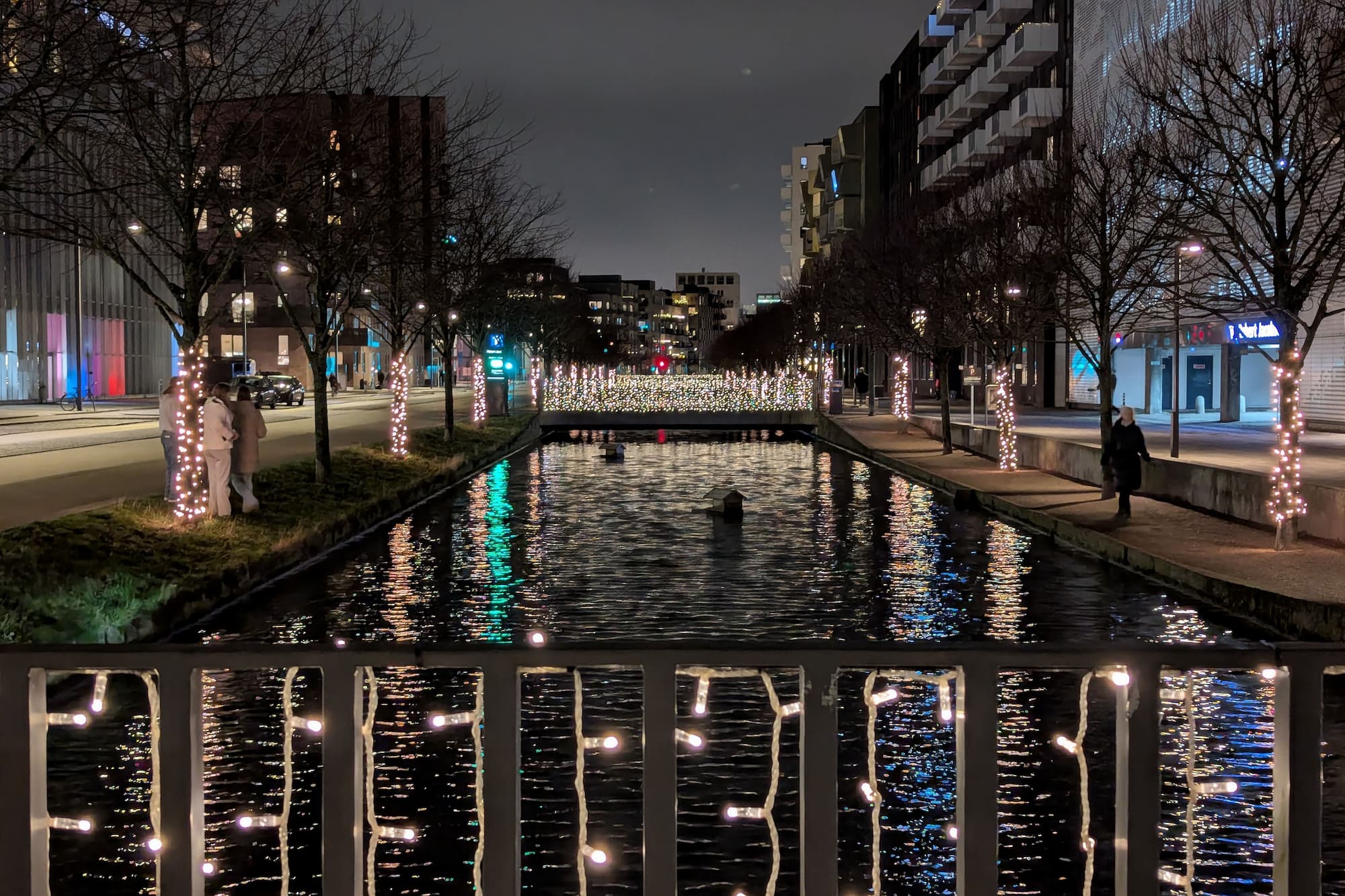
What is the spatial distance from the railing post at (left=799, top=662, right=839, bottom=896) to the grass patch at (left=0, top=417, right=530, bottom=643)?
4.26 metres

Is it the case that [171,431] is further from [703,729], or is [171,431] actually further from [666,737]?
[666,737]

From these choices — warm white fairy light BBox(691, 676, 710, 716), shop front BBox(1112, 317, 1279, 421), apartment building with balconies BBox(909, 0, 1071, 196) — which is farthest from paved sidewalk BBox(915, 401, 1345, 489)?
warm white fairy light BBox(691, 676, 710, 716)

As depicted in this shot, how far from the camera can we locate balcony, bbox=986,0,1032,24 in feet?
243

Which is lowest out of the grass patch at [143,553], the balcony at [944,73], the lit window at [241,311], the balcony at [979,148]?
the grass patch at [143,553]

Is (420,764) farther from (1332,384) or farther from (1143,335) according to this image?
(1143,335)

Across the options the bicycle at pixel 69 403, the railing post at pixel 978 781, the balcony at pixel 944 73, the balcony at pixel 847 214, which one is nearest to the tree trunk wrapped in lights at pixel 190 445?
the railing post at pixel 978 781

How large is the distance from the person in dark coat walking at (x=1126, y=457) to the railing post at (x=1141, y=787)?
17.7m

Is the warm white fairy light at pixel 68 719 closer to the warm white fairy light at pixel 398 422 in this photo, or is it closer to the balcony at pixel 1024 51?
the warm white fairy light at pixel 398 422

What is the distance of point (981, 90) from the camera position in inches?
3012

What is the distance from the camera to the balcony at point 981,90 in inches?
2985

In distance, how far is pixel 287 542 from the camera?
18.1 meters

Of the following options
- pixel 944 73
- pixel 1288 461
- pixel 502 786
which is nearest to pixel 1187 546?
pixel 1288 461

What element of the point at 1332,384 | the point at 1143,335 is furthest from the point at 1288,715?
the point at 1143,335

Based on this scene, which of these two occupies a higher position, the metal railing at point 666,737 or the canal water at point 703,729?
the metal railing at point 666,737
